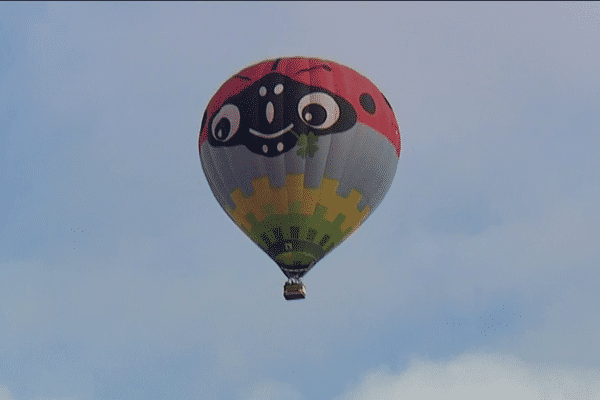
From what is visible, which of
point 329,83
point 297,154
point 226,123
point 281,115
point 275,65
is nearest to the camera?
point 297,154

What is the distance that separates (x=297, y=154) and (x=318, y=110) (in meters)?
1.53

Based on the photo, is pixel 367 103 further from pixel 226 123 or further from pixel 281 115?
pixel 226 123

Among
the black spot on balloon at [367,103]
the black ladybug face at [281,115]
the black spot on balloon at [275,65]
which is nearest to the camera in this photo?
the black ladybug face at [281,115]

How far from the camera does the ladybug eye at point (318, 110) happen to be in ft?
129

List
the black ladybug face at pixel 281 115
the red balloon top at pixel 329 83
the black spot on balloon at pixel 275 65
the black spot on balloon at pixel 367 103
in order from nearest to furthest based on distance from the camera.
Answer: the black ladybug face at pixel 281 115
the red balloon top at pixel 329 83
the black spot on balloon at pixel 367 103
the black spot on balloon at pixel 275 65

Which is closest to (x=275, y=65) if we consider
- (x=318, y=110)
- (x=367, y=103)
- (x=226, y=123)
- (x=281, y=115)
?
(x=281, y=115)

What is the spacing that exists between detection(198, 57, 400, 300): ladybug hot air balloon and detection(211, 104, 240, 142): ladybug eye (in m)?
0.03

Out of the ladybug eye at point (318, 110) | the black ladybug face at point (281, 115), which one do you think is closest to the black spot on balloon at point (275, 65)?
the black ladybug face at point (281, 115)

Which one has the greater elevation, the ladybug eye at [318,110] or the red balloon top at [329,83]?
the red balloon top at [329,83]

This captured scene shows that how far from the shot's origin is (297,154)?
128 feet

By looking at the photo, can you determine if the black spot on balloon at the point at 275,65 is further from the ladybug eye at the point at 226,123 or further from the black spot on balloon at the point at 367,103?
the black spot on balloon at the point at 367,103

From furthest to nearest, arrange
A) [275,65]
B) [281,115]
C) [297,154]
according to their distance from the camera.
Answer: [275,65], [281,115], [297,154]

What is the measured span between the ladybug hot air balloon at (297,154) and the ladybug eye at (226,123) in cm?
3

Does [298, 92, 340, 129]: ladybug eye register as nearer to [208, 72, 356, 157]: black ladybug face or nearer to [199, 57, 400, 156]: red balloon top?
[208, 72, 356, 157]: black ladybug face
